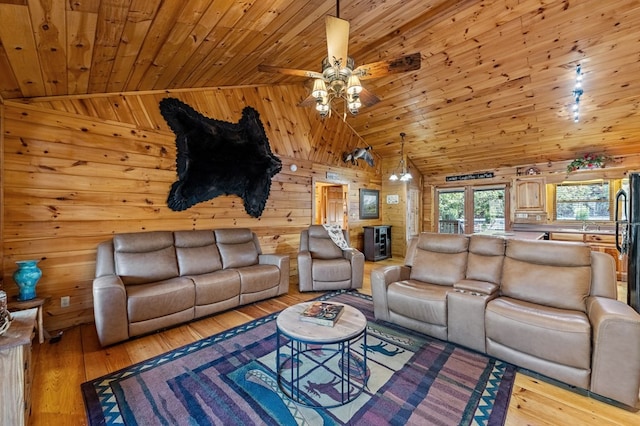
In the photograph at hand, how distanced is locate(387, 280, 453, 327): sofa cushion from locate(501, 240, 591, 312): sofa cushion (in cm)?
59

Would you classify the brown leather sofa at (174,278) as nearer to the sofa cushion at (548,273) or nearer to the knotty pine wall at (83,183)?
the knotty pine wall at (83,183)

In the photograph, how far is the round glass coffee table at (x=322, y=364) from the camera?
5.71ft

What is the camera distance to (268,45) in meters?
2.97

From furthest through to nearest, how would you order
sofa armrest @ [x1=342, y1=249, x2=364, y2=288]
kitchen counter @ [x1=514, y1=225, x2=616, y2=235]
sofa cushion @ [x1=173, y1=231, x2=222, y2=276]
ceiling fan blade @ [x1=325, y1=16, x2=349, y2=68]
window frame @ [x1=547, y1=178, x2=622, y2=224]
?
1. window frame @ [x1=547, y1=178, x2=622, y2=224]
2. kitchen counter @ [x1=514, y1=225, x2=616, y2=235]
3. sofa armrest @ [x1=342, y1=249, x2=364, y2=288]
4. sofa cushion @ [x1=173, y1=231, x2=222, y2=276]
5. ceiling fan blade @ [x1=325, y1=16, x2=349, y2=68]

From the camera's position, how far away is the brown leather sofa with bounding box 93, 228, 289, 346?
2.47m

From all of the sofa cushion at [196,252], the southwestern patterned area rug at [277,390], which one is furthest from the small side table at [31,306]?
the sofa cushion at [196,252]

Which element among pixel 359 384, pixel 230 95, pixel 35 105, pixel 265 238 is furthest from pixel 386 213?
pixel 35 105

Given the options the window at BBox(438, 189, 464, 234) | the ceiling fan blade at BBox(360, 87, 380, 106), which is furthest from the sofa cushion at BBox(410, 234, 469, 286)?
the window at BBox(438, 189, 464, 234)

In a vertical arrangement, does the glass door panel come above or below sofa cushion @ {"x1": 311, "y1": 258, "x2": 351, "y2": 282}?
above

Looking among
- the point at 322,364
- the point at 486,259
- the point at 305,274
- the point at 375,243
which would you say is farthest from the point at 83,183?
the point at 375,243

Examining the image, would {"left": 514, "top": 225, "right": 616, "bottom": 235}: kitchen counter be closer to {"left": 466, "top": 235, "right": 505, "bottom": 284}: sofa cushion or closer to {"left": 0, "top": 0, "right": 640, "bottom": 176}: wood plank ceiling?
{"left": 0, "top": 0, "right": 640, "bottom": 176}: wood plank ceiling

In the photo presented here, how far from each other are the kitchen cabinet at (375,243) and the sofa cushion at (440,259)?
10.7 feet

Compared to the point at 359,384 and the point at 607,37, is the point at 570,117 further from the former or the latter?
the point at 359,384

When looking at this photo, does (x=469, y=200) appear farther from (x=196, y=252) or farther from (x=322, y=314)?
(x=196, y=252)
